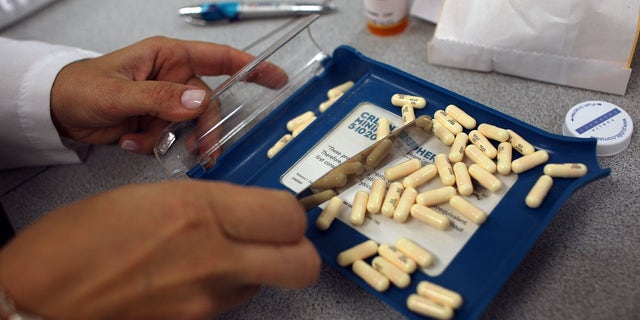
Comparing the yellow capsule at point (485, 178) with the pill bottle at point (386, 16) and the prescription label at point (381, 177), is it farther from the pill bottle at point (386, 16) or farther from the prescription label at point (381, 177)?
the pill bottle at point (386, 16)

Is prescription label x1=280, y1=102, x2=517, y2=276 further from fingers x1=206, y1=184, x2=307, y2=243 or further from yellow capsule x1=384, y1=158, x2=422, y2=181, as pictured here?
fingers x1=206, y1=184, x2=307, y2=243

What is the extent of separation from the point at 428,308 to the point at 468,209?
0.15 meters

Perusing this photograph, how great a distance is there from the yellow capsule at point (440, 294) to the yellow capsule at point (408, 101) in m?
0.31

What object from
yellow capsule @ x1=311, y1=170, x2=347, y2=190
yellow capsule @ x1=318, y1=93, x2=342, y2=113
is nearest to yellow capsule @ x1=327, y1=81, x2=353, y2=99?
yellow capsule @ x1=318, y1=93, x2=342, y2=113

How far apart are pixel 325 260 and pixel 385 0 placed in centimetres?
56

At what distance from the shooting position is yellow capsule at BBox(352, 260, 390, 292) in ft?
1.94

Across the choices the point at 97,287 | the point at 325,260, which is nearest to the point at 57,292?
the point at 97,287

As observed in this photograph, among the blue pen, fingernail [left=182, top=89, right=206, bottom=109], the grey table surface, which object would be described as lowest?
the grey table surface

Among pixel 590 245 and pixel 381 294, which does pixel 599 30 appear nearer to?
pixel 590 245

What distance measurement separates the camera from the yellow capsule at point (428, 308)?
0.55 m

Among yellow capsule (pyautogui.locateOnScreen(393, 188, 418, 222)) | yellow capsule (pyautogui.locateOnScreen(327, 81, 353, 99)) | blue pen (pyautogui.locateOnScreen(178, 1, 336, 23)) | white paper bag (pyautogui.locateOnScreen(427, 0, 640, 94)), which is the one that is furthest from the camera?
blue pen (pyautogui.locateOnScreen(178, 1, 336, 23))

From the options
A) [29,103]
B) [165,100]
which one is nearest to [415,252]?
[165,100]

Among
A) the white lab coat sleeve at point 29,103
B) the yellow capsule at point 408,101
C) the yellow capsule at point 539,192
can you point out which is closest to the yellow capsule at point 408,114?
the yellow capsule at point 408,101

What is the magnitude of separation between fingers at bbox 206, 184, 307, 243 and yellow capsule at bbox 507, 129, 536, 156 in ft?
1.19
